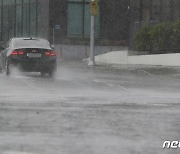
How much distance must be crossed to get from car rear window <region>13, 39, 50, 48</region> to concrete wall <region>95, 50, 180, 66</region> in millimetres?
8700

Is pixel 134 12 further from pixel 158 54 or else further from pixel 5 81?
pixel 5 81

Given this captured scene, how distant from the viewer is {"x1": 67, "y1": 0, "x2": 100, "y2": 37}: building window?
181 ft

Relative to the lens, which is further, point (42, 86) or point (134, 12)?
point (134, 12)

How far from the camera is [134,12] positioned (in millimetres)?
55750

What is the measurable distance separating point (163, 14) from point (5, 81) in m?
34.4

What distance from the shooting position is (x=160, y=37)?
36.3m

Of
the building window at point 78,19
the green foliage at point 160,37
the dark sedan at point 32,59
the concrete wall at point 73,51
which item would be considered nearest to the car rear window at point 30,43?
the dark sedan at point 32,59

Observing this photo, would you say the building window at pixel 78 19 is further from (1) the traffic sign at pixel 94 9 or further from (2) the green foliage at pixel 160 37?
(1) the traffic sign at pixel 94 9

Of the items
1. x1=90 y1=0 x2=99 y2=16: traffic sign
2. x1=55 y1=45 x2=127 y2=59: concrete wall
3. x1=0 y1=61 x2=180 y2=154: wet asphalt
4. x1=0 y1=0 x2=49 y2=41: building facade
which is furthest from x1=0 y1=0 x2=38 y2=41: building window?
x1=0 y1=61 x2=180 y2=154: wet asphalt

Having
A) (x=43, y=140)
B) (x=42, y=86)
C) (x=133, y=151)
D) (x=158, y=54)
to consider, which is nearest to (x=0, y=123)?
(x=43, y=140)

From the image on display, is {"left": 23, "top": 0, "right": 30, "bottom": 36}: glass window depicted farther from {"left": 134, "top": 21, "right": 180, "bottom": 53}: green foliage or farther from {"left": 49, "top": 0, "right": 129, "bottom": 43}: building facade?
{"left": 134, "top": 21, "right": 180, "bottom": 53}: green foliage

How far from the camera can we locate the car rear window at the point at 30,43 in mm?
25284

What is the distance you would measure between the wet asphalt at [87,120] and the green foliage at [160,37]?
56.4 ft

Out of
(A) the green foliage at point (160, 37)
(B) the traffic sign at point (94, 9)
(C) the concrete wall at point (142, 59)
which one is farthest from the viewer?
(B) the traffic sign at point (94, 9)
